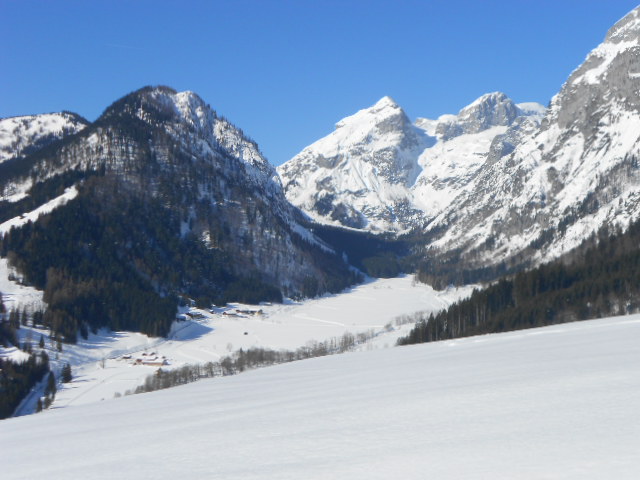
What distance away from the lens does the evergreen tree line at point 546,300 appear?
274ft

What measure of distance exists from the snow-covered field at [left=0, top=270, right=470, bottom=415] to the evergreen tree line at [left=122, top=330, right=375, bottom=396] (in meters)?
A: 4.18

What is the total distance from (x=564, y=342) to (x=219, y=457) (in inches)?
795

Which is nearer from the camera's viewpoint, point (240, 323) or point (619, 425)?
point (619, 425)

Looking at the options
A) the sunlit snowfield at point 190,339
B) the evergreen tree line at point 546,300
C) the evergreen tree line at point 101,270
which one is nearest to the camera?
the evergreen tree line at point 546,300

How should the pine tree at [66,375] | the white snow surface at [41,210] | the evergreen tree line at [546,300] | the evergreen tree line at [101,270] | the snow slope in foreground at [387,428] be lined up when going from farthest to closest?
the white snow surface at [41,210] → the evergreen tree line at [101,270] → the pine tree at [66,375] → the evergreen tree line at [546,300] → the snow slope in foreground at [387,428]

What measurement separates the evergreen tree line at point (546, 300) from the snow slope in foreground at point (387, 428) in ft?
202

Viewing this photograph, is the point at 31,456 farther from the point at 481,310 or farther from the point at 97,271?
the point at 97,271

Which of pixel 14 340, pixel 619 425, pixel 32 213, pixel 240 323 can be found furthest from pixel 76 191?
pixel 619 425

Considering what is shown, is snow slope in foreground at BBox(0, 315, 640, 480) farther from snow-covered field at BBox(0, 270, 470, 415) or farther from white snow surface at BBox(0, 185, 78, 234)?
white snow surface at BBox(0, 185, 78, 234)

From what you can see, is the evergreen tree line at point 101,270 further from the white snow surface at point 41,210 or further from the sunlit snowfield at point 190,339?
the sunlit snowfield at point 190,339

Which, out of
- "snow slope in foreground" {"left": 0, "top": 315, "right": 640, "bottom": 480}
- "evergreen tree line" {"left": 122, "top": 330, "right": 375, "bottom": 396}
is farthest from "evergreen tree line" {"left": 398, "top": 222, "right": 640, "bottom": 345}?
"snow slope in foreground" {"left": 0, "top": 315, "right": 640, "bottom": 480}

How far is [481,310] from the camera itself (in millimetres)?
97375

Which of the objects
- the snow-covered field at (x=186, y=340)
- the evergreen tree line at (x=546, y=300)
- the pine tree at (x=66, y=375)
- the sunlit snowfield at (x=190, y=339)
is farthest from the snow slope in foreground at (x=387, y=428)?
the pine tree at (x=66, y=375)

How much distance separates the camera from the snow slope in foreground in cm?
1218
